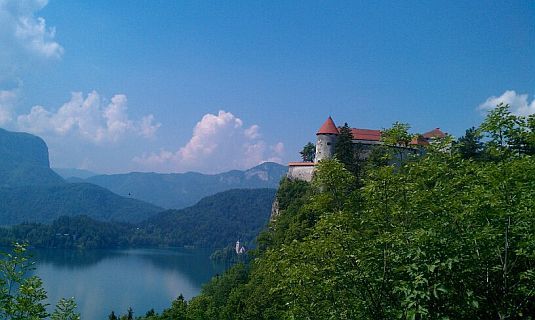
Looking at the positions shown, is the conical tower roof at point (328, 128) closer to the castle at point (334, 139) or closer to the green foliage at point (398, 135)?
the castle at point (334, 139)

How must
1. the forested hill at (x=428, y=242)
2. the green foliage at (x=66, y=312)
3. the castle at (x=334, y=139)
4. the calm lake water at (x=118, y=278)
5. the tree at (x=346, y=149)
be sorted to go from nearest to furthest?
the forested hill at (x=428, y=242) → the green foliage at (x=66, y=312) → the tree at (x=346, y=149) → the castle at (x=334, y=139) → the calm lake water at (x=118, y=278)

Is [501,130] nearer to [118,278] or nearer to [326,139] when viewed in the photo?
[326,139]

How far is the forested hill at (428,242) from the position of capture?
569cm

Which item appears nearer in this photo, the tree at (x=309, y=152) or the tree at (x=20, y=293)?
the tree at (x=20, y=293)

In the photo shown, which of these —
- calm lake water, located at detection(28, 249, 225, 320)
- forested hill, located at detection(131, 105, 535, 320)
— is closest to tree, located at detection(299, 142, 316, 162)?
calm lake water, located at detection(28, 249, 225, 320)

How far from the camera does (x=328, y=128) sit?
44938 mm

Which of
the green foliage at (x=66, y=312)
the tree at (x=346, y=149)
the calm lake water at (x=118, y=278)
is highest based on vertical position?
the tree at (x=346, y=149)

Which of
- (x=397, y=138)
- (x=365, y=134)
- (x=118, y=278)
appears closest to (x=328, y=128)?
(x=365, y=134)

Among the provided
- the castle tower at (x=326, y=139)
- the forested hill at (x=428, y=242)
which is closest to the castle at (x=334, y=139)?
the castle tower at (x=326, y=139)

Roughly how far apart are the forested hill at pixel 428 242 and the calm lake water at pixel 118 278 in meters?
48.2

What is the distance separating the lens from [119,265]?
11200cm

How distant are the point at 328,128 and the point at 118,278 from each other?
6327 cm

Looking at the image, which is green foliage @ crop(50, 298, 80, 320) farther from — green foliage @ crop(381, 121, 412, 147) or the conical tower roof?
the conical tower roof

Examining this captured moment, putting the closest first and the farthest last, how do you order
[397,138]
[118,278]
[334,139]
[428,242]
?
[428,242] → [397,138] → [334,139] → [118,278]
